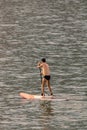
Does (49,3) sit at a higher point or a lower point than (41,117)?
lower

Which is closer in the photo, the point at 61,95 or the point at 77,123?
the point at 77,123

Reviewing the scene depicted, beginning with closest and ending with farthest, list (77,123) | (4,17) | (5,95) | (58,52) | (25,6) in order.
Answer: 1. (77,123)
2. (5,95)
3. (58,52)
4. (4,17)
5. (25,6)

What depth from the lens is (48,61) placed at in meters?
94.6

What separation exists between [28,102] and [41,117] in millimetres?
7062

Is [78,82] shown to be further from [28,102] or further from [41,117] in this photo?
[41,117]

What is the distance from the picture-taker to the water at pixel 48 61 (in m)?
58.0

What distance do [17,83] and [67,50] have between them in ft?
93.4

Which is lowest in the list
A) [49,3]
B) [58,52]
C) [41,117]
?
[49,3]

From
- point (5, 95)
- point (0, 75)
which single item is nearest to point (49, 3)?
point (0, 75)

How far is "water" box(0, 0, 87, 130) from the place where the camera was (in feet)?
190

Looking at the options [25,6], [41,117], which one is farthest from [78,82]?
[25,6]

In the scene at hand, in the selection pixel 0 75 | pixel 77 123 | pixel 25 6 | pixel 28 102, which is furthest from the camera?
pixel 25 6

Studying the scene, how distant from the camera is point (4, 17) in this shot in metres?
159

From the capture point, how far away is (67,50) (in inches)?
4126
